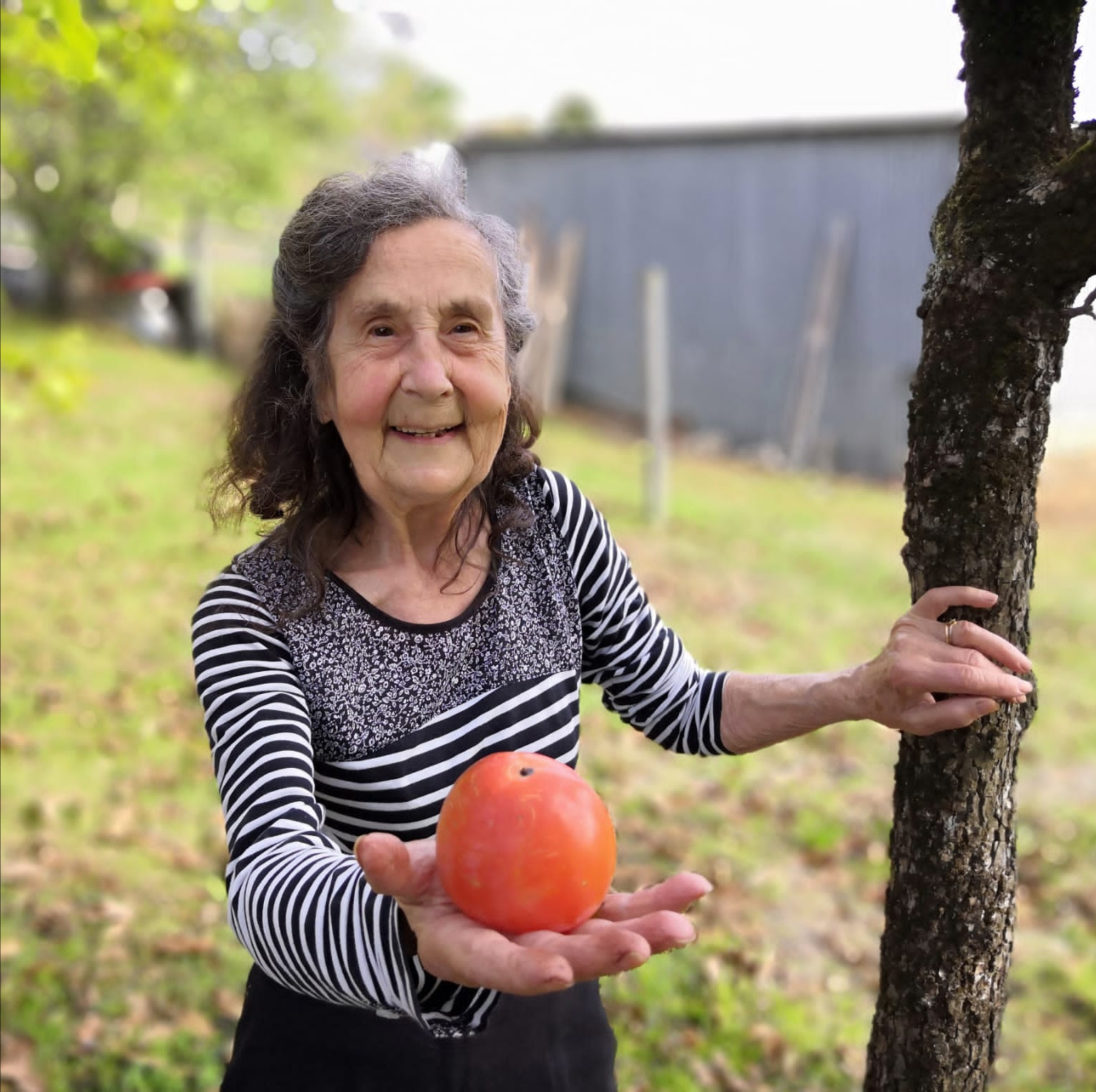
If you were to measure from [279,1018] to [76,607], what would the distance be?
5705 millimetres

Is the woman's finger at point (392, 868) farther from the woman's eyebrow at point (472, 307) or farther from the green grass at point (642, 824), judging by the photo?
the green grass at point (642, 824)

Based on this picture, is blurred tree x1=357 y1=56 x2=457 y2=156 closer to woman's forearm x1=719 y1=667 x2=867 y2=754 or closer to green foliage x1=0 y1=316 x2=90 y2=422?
green foliage x1=0 y1=316 x2=90 y2=422

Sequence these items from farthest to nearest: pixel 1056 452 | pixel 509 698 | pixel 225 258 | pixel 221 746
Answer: pixel 225 258
pixel 1056 452
pixel 509 698
pixel 221 746

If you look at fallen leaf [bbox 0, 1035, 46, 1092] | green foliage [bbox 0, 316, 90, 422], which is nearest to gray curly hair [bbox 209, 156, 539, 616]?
fallen leaf [bbox 0, 1035, 46, 1092]

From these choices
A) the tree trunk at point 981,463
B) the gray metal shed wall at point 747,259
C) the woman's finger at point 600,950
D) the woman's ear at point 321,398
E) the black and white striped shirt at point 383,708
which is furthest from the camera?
the gray metal shed wall at point 747,259

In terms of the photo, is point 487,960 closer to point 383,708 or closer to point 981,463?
point 383,708

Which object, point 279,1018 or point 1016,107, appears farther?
point 279,1018

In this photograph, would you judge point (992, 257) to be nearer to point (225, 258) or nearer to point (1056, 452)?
point (1056, 452)

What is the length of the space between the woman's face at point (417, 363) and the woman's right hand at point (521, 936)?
627mm

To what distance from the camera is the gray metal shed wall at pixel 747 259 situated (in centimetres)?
1320

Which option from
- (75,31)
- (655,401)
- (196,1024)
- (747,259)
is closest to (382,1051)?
(196,1024)

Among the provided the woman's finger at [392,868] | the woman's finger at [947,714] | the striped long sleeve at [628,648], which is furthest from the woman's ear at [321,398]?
the woman's finger at [947,714]

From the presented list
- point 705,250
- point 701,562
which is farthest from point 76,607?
point 705,250

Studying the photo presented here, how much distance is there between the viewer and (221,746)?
1726 mm
